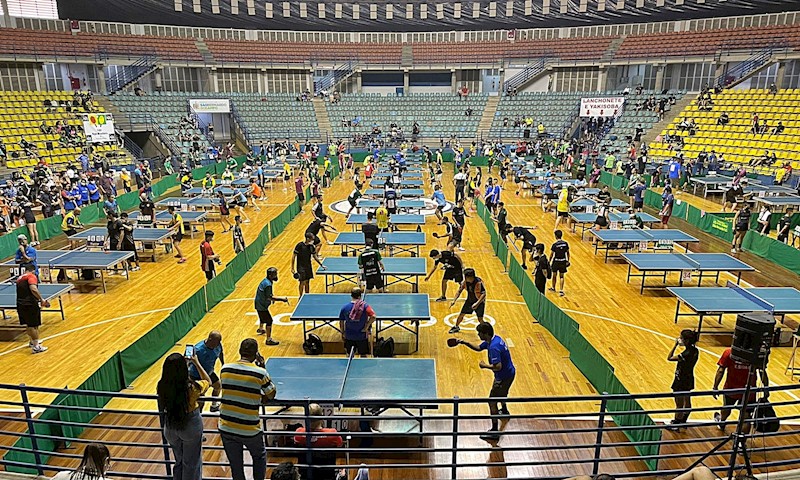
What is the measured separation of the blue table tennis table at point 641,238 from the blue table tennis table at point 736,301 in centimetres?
352

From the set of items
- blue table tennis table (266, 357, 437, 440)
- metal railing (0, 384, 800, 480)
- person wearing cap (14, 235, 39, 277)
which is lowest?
metal railing (0, 384, 800, 480)

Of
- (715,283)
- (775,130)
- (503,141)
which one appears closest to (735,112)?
(775,130)

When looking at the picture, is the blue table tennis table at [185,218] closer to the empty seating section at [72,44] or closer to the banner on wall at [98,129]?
the banner on wall at [98,129]

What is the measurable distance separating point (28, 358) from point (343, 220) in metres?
14.2

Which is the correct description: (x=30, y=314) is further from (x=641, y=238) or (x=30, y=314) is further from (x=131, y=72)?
(x=131, y=72)

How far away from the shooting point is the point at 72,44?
4472 centimetres

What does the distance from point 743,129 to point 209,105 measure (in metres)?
38.0

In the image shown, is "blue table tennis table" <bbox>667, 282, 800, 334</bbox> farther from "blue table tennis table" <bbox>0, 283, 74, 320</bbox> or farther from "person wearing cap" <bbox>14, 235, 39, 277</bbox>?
"person wearing cap" <bbox>14, 235, 39, 277</bbox>

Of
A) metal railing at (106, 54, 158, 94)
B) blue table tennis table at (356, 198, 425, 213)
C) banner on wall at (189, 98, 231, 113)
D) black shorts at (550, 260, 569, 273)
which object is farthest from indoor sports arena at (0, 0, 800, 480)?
metal railing at (106, 54, 158, 94)

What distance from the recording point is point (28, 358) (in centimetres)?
1171

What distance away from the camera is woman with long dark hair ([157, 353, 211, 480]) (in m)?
5.27

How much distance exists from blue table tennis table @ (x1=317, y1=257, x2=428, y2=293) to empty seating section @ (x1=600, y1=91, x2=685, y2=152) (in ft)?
95.9

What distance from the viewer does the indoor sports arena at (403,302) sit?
672 centimetres

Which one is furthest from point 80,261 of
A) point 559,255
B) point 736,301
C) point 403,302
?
point 736,301
